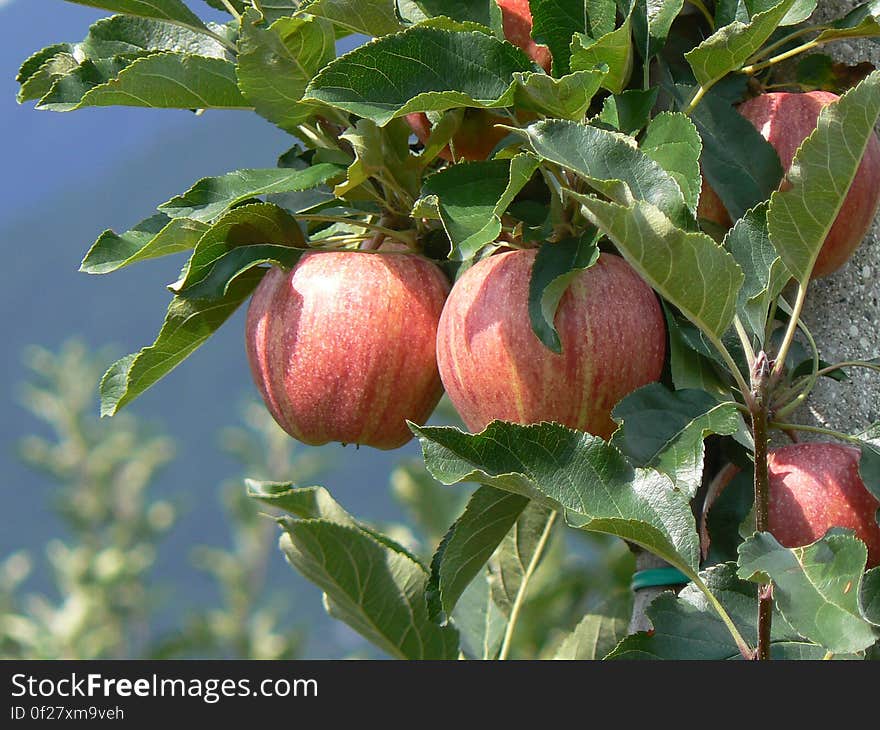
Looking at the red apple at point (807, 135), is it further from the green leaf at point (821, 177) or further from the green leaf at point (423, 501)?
the green leaf at point (423, 501)

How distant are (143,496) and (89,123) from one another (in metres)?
8.98

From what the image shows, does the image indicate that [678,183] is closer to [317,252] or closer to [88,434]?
[317,252]

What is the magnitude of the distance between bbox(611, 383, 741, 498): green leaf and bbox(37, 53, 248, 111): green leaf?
0.32 meters

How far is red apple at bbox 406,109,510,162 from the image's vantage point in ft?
2.31

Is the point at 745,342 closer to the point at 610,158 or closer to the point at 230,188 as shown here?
the point at 610,158

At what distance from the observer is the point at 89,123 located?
1194 centimetres

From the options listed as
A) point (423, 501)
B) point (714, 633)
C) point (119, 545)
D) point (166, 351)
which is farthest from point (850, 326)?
A: point (119, 545)

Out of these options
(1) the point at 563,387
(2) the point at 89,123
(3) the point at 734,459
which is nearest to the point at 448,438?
(1) the point at 563,387

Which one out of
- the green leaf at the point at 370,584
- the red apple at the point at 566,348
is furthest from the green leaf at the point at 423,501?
the red apple at the point at 566,348

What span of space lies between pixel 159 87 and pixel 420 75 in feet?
0.61

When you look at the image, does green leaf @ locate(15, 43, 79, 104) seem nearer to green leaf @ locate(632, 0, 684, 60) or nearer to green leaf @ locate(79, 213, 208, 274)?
green leaf @ locate(79, 213, 208, 274)

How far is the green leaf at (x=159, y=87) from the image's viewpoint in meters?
0.69

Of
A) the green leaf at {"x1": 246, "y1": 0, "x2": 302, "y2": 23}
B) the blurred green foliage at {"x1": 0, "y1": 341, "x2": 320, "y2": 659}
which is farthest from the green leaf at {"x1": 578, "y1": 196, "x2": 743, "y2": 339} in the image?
the blurred green foliage at {"x1": 0, "y1": 341, "x2": 320, "y2": 659}

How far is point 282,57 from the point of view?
0.67m
